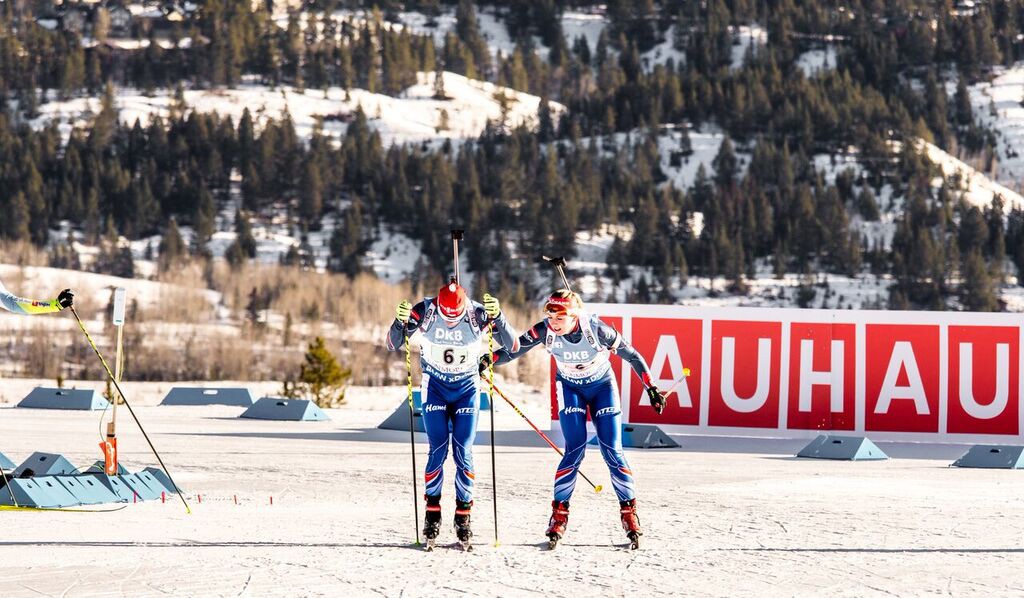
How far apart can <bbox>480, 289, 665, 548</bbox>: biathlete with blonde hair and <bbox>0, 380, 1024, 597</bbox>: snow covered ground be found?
45 cm

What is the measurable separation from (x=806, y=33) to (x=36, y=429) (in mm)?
134655

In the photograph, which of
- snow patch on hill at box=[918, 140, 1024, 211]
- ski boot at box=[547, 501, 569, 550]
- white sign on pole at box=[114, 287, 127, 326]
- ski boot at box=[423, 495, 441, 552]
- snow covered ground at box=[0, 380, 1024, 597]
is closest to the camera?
snow covered ground at box=[0, 380, 1024, 597]

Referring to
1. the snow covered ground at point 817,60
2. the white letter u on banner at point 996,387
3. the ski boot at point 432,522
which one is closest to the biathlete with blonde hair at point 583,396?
the ski boot at point 432,522

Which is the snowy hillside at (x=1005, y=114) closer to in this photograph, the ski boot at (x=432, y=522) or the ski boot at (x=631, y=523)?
the ski boot at (x=631, y=523)

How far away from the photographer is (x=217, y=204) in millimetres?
98875

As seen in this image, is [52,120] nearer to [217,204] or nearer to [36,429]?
[217,204]

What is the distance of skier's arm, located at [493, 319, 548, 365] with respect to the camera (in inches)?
414

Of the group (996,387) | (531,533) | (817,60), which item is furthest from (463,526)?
(817,60)

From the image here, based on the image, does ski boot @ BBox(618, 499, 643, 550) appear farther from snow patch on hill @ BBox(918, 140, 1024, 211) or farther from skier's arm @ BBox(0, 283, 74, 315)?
snow patch on hill @ BBox(918, 140, 1024, 211)

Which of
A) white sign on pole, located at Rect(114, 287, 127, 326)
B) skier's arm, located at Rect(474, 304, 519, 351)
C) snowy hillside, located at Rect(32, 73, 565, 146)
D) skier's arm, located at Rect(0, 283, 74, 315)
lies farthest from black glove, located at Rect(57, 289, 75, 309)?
snowy hillside, located at Rect(32, 73, 565, 146)

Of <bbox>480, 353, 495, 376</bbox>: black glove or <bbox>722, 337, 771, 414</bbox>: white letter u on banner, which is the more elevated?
<bbox>480, 353, 495, 376</bbox>: black glove

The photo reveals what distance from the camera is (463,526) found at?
32.4 feet

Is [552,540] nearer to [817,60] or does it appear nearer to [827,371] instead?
[827,371]

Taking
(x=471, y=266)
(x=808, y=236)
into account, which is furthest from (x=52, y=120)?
(x=808, y=236)
